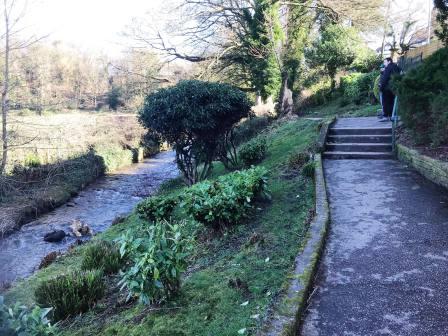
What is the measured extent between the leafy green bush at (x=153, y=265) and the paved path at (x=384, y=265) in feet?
4.80

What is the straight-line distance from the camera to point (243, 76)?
77.5ft

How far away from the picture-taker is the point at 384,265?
387 centimetres

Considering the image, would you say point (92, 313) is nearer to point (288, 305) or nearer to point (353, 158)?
point (288, 305)

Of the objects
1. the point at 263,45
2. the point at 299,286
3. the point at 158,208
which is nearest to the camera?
the point at 299,286

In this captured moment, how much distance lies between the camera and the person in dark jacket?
34.4 feet

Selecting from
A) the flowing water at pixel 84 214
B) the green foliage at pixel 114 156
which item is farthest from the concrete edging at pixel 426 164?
the green foliage at pixel 114 156

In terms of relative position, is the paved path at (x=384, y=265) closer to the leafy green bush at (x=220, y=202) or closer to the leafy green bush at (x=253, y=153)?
the leafy green bush at (x=220, y=202)

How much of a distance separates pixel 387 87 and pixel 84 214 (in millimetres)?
13048

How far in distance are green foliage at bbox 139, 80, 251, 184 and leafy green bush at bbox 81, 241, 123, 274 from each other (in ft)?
12.5

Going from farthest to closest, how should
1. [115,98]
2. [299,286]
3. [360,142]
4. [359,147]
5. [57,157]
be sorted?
[115,98] → [57,157] → [360,142] → [359,147] → [299,286]

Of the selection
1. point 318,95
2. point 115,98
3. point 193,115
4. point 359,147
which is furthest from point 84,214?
point 115,98

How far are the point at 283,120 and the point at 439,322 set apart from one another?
16053 millimetres

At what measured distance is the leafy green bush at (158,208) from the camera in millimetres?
8531

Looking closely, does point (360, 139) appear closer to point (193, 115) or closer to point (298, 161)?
point (298, 161)
